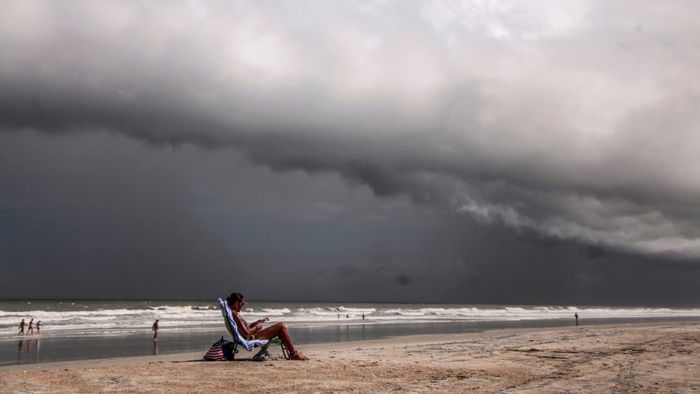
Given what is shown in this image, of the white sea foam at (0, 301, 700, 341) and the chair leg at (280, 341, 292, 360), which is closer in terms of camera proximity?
the chair leg at (280, 341, 292, 360)

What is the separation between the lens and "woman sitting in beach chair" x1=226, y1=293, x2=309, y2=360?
14391 mm

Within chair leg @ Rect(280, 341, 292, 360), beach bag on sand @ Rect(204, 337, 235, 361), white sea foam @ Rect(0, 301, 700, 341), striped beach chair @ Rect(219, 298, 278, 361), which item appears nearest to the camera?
striped beach chair @ Rect(219, 298, 278, 361)

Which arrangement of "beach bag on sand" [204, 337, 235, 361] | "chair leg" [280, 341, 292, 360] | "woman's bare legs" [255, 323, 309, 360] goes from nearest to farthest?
"beach bag on sand" [204, 337, 235, 361] < "woman's bare legs" [255, 323, 309, 360] < "chair leg" [280, 341, 292, 360]

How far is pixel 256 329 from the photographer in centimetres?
1485

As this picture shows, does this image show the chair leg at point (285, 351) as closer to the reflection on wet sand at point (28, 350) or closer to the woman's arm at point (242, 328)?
the woman's arm at point (242, 328)

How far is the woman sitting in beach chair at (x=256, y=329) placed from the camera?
47.2ft

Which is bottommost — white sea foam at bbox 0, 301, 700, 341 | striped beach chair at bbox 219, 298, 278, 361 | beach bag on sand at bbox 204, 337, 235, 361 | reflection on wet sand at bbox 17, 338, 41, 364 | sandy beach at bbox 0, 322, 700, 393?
white sea foam at bbox 0, 301, 700, 341

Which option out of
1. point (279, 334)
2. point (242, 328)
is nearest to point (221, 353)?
point (242, 328)

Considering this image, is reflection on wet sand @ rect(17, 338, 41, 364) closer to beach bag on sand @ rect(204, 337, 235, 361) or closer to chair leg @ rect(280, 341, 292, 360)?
beach bag on sand @ rect(204, 337, 235, 361)

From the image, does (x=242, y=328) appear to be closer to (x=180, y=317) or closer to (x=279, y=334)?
(x=279, y=334)

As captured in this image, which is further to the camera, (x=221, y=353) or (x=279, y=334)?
(x=279, y=334)

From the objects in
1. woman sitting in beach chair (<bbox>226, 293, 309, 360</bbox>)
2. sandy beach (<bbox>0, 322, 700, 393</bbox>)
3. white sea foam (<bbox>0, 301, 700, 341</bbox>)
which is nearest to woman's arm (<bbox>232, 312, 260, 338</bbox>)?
woman sitting in beach chair (<bbox>226, 293, 309, 360</bbox>)

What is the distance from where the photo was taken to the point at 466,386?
11164 millimetres

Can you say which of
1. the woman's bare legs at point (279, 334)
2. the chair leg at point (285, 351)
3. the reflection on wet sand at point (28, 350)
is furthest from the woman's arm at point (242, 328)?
the reflection on wet sand at point (28, 350)
